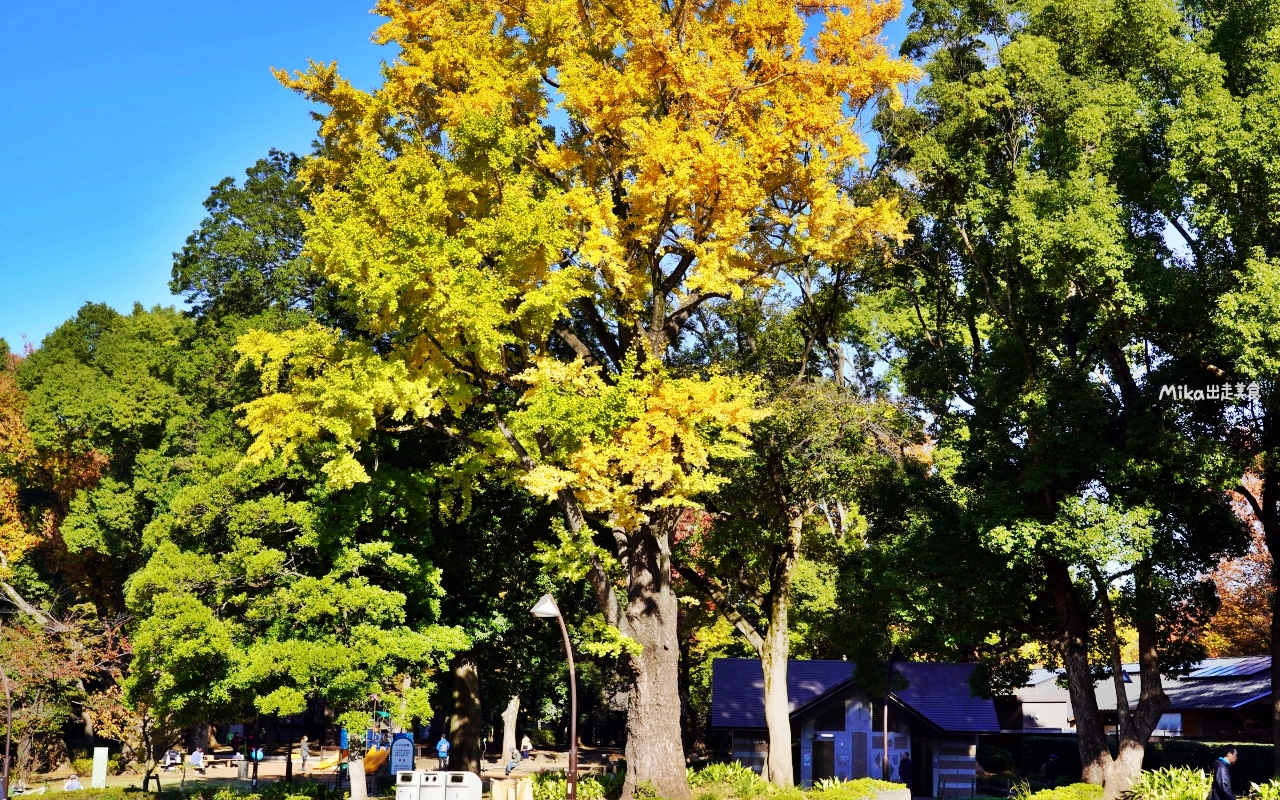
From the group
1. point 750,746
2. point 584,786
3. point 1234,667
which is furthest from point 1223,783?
point 1234,667

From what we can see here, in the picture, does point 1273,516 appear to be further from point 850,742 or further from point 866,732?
point 850,742

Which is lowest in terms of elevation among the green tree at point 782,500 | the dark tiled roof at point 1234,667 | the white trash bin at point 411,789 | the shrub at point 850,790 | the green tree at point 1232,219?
the shrub at point 850,790

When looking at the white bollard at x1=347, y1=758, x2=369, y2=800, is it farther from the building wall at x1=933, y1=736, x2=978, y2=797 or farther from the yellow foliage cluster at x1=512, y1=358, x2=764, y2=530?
the building wall at x1=933, y1=736, x2=978, y2=797

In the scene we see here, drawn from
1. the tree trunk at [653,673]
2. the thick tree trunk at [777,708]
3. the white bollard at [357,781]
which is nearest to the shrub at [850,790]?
the tree trunk at [653,673]

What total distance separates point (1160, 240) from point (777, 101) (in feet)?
24.6

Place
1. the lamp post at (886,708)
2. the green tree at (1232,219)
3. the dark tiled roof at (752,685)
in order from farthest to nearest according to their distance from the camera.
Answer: the dark tiled roof at (752,685) → the lamp post at (886,708) → the green tree at (1232,219)

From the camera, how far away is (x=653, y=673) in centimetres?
1855

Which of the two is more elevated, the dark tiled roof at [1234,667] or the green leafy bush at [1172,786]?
the dark tiled roof at [1234,667]

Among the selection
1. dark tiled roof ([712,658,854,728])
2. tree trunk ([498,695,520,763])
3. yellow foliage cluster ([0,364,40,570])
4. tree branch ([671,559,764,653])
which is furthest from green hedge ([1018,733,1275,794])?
yellow foliage cluster ([0,364,40,570])

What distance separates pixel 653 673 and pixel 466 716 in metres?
9.63

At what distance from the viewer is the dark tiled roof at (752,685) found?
3008cm

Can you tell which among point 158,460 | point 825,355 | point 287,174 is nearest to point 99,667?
point 158,460

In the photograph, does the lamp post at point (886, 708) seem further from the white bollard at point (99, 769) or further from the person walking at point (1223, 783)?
the white bollard at point (99, 769)

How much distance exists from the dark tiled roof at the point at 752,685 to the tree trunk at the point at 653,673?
11.9m
